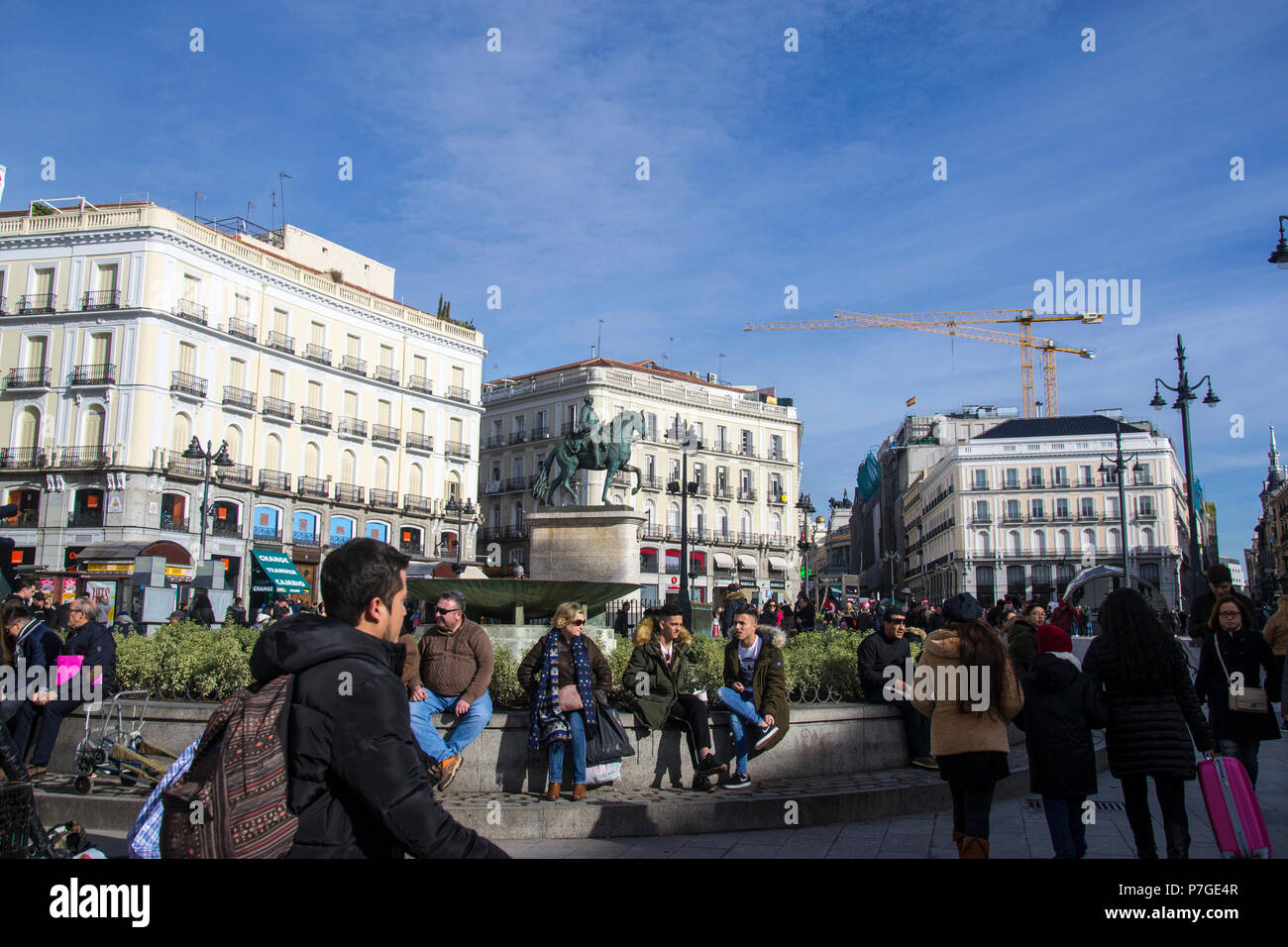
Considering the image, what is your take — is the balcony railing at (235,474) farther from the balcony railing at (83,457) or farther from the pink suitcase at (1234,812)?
the pink suitcase at (1234,812)

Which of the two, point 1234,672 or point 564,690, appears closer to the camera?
point 1234,672

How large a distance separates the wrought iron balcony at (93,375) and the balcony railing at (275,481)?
23.0 feet

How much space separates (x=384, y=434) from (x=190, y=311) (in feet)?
36.3

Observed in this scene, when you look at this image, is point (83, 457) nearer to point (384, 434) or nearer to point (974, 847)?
point (384, 434)

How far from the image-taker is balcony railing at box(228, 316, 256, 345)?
4341cm

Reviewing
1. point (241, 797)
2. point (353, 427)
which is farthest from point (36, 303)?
point (241, 797)

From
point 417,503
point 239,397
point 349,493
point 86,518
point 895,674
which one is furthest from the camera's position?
point 417,503

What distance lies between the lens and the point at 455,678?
7277mm

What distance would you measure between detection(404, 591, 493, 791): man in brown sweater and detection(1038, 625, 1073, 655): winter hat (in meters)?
3.78

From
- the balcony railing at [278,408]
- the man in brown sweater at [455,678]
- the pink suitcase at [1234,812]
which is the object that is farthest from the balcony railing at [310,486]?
the pink suitcase at [1234,812]

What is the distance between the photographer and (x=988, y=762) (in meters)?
5.37

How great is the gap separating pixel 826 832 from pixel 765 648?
1.52 meters
